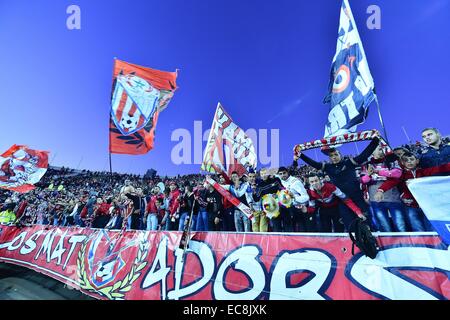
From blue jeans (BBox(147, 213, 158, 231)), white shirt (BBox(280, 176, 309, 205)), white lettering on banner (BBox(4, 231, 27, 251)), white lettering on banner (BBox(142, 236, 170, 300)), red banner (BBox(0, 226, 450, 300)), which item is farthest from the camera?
white lettering on banner (BBox(4, 231, 27, 251))

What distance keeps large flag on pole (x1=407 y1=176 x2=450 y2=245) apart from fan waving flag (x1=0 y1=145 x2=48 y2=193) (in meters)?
17.5

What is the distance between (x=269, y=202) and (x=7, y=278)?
366 inches

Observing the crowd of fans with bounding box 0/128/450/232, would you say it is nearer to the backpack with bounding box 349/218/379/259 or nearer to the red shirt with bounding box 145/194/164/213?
the red shirt with bounding box 145/194/164/213

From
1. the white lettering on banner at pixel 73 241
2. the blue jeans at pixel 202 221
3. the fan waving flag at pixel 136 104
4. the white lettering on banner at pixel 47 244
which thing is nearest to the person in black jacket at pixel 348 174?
the blue jeans at pixel 202 221

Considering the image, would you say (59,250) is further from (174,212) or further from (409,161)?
(409,161)

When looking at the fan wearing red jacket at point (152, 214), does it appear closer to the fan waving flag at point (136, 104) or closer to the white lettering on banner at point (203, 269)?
the fan waving flag at point (136, 104)

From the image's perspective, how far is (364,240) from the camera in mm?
3293

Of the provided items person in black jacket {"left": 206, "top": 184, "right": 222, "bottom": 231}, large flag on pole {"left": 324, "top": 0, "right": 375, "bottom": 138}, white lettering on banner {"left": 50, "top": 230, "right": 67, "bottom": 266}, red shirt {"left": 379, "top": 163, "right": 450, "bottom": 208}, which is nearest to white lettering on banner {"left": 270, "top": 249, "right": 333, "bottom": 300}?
red shirt {"left": 379, "top": 163, "right": 450, "bottom": 208}

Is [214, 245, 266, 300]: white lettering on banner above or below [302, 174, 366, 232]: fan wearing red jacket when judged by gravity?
below

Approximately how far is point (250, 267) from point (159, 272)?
2.23 metres

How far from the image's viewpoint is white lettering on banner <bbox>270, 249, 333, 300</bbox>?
135 inches

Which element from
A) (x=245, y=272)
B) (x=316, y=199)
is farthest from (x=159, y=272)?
(x=316, y=199)

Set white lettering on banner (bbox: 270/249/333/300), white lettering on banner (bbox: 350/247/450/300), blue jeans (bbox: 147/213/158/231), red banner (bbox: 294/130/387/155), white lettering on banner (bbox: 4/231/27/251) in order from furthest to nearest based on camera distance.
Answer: white lettering on banner (bbox: 4/231/27/251), blue jeans (bbox: 147/213/158/231), red banner (bbox: 294/130/387/155), white lettering on banner (bbox: 270/249/333/300), white lettering on banner (bbox: 350/247/450/300)
